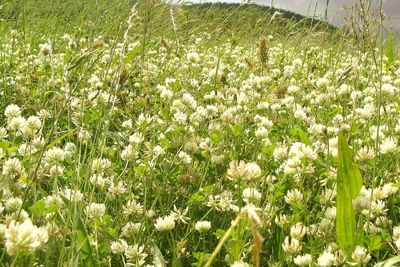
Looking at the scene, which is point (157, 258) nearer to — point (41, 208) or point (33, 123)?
point (41, 208)

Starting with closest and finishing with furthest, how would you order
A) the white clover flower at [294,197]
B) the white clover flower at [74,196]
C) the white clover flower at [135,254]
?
the white clover flower at [74,196] → the white clover flower at [135,254] → the white clover flower at [294,197]

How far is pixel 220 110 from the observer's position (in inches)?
111

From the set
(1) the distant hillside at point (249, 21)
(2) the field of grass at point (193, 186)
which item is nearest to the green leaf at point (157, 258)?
(2) the field of grass at point (193, 186)

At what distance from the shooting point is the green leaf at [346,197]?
1.40 meters

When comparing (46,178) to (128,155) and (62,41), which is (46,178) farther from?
(62,41)

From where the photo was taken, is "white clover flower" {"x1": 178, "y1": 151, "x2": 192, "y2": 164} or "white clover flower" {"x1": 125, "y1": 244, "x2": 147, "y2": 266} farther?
"white clover flower" {"x1": 178, "y1": 151, "x2": 192, "y2": 164}

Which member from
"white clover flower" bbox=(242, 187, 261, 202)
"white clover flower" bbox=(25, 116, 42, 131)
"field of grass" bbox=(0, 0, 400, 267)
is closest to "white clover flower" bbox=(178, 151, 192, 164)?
"field of grass" bbox=(0, 0, 400, 267)

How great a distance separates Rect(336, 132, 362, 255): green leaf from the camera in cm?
140

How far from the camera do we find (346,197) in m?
1.43

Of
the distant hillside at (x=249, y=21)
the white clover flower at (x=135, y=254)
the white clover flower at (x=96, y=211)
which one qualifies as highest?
the distant hillside at (x=249, y=21)

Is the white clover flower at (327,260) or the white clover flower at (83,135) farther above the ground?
the white clover flower at (83,135)

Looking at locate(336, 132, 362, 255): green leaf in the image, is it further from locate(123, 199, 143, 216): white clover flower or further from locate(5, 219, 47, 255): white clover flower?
locate(5, 219, 47, 255): white clover flower

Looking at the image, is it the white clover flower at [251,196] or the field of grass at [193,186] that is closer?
the field of grass at [193,186]

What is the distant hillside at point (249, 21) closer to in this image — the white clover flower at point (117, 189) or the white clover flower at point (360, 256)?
the white clover flower at point (117, 189)
